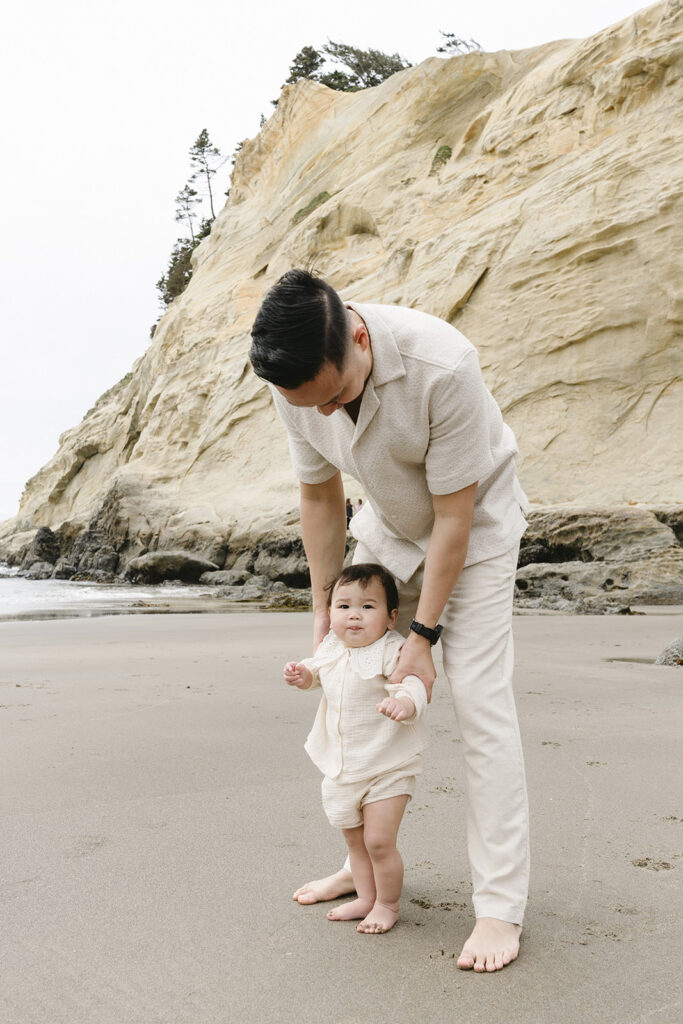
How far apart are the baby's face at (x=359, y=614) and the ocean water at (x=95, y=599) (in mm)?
9369

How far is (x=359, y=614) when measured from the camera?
7.87ft

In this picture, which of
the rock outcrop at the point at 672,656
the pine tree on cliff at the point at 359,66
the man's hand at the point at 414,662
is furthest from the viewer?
the pine tree on cliff at the point at 359,66

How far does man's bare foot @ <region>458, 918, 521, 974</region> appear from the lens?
1999 mm

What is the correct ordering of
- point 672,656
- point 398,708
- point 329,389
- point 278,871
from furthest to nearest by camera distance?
point 672,656, point 278,871, point 398,708, point 329,389

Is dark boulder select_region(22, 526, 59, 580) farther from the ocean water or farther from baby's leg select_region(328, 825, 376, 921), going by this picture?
baby's leg select_region(328, 825, 376, 921)

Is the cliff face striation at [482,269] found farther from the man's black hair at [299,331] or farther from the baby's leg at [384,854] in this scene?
the man's black hair at [299,331]

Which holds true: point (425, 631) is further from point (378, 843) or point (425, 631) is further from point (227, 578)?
point (227, 578)

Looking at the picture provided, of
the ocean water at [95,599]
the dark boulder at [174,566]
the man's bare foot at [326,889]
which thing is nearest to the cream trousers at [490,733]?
the man's bare foot at [326,889]

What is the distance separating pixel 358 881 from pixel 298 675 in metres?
0.56

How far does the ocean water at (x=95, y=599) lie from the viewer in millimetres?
12203

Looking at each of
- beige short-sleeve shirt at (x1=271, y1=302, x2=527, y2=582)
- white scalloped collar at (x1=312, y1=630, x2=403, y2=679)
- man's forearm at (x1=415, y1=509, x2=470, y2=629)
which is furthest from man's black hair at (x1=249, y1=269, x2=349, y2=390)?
white scalloped collar at (x1=312, y1=630, x2=403, y2=679)

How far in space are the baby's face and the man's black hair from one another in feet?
2.23

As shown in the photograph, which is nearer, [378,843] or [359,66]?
[378,843]

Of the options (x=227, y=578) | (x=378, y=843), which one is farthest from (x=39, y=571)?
(x=378, y=843)
